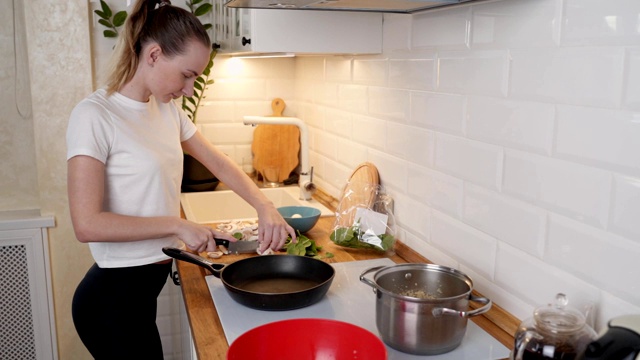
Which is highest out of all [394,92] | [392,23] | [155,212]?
[392,23]

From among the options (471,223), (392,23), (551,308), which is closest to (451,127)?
(471,223)

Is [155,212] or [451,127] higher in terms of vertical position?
[451,127]

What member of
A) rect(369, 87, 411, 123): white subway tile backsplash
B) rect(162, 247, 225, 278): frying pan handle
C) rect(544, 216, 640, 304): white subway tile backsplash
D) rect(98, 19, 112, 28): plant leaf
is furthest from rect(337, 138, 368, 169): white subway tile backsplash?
rect(98, 19, 112, 28): plant leaf

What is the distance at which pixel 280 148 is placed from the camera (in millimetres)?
2867

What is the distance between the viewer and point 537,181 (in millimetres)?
1236

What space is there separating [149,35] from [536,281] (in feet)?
3.71

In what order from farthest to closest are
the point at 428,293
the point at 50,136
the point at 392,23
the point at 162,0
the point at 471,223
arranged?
the point at 50,136 → the point at 392,23 → the point at 162,0 → the point at 471,223 → the point at 428,293

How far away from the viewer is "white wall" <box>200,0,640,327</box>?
1.04 m

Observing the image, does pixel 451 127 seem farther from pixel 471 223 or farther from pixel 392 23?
pixel 392 23

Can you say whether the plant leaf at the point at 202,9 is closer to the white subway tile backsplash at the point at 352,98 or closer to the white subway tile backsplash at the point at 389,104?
the white subway tile backsplash at the point at 352,98

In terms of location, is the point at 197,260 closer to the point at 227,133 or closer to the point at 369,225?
the point at 369,225

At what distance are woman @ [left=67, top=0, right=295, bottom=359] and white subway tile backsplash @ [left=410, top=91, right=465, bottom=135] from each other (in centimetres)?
50

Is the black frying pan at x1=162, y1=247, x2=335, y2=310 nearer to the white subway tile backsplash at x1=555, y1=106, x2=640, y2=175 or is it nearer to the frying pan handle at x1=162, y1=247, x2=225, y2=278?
the frying pan handle at x1=162, y1=247, x2=225, y2=278

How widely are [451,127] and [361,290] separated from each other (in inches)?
18.2
